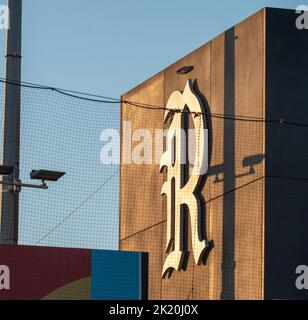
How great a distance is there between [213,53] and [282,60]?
7.98ft

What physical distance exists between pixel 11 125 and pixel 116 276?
10.9 ft

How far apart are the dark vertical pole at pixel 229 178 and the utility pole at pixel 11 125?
497cm

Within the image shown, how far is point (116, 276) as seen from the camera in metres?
18.2

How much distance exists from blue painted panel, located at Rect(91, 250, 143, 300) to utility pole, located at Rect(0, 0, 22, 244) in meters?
1.66

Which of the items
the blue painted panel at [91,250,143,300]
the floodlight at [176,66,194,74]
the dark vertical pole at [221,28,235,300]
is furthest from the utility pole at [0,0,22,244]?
the floodlight at [176,66,194,74]

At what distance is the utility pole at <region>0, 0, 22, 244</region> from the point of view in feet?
61.1

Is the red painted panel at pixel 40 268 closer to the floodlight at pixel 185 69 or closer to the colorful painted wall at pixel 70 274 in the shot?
the colorful painted wall at pixel 70 274

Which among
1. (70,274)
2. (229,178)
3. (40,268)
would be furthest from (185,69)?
(40,268)

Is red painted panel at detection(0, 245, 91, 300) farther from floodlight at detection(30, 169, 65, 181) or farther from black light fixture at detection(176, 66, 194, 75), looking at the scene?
black light fixture at detection(176, 66, 194, 75)

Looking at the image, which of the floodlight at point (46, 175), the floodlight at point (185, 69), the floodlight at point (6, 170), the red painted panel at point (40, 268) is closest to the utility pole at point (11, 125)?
the floodlight at point (6, 170)

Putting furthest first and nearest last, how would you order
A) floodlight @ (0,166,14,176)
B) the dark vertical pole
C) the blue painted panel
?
1. the dark vertical pole
2. floodlight @ (0,166,14,176)
3. the blue painted panel

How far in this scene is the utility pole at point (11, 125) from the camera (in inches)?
733

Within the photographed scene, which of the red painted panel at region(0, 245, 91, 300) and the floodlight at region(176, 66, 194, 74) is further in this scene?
the floodlight at region(176, 66, 194, 74)
